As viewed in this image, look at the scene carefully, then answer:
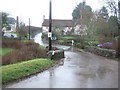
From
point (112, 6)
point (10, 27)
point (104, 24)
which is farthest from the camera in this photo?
point (10, 27)

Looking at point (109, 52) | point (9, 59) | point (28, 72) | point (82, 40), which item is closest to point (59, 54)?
point (109, 52)

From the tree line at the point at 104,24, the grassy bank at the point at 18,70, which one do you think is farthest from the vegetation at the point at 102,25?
the grassy bank at the point at 18,70

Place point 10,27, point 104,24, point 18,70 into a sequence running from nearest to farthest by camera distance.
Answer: point 18,70
point 104,24
point 10,27

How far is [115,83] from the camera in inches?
543

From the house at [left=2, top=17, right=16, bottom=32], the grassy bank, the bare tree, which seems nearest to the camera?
the grassy bank

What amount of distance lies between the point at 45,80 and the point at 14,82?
63.7 inches

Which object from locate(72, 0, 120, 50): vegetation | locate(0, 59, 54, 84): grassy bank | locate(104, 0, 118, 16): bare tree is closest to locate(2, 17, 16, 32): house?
locate(72, 0, 120, 50): vegetation

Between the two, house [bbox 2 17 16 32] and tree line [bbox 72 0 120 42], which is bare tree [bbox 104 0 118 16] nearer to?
tree line [bbox 72 0 120 42]

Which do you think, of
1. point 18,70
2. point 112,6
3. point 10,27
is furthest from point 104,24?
point 10,27

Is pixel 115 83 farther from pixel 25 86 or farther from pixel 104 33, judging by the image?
pixel 104 33

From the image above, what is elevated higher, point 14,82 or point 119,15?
point 119,15

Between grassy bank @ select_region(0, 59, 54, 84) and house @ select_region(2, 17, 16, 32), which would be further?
house @ select_region(2, 17, 16, 32)

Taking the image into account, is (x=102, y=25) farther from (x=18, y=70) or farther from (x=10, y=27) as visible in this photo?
(x=10, y=27)

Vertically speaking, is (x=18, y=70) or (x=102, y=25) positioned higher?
(x=102, y=25)
